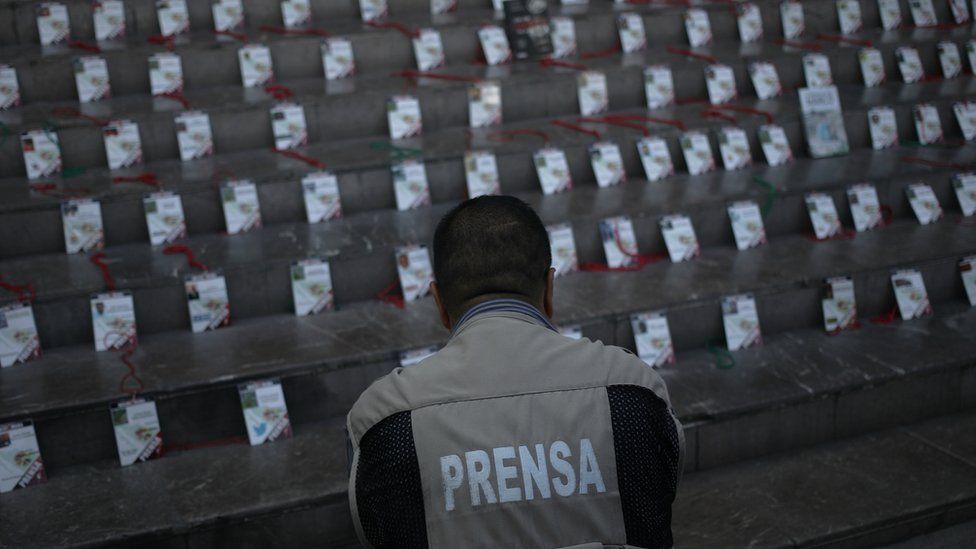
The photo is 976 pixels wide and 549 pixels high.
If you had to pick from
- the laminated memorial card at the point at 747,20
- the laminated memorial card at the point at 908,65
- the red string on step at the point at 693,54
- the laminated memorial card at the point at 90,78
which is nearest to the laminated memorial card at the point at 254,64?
the laminated memorial card at the point at 90,78

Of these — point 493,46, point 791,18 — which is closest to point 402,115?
point 493,46

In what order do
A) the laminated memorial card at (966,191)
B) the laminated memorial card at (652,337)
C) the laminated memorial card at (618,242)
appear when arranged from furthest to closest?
1. the laminated memorial card at (966,191)
2. the laminated memorial card at (618,242)
3. the laminated memorial card at (652,337)

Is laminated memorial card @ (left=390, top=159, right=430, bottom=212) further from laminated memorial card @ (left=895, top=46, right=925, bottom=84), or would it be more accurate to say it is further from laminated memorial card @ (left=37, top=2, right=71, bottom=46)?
laminated memorial card @ (left=895, top=46, right=925, bottom=84)

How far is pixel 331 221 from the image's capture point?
3617mm

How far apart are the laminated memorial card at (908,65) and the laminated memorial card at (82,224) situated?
12.1ft

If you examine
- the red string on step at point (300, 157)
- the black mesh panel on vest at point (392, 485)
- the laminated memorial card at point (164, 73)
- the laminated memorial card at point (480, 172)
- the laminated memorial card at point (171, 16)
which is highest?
the laminated memorial card at point (171, 16)

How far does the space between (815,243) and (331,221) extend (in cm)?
185

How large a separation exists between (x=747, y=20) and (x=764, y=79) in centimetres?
50

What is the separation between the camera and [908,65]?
474cm

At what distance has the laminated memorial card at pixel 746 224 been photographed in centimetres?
370

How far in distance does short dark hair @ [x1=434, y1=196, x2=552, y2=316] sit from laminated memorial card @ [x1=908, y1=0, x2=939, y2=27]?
14.5 ft

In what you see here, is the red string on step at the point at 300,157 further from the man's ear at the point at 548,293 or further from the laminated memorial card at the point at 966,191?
the laminated memorial card at the point at 966,191

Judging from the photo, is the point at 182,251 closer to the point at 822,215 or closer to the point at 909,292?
the point at 822,215

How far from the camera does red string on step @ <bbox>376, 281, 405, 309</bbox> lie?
3.33 m
